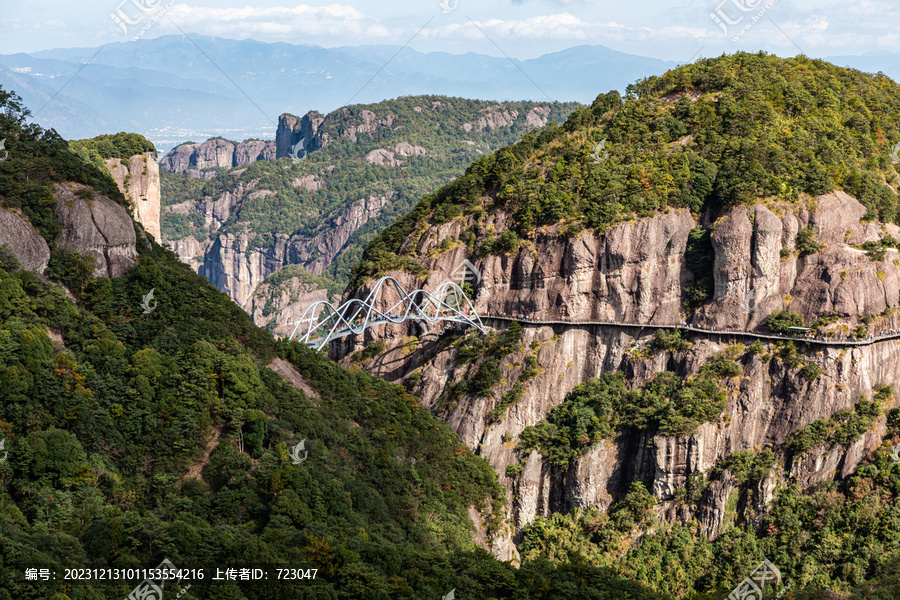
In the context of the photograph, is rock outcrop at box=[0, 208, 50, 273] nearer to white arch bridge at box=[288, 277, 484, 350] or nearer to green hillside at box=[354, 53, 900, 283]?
white arch bridge at box=[288, 277, 484, 350]

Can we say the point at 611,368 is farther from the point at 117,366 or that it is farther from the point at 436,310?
the point at 117,366

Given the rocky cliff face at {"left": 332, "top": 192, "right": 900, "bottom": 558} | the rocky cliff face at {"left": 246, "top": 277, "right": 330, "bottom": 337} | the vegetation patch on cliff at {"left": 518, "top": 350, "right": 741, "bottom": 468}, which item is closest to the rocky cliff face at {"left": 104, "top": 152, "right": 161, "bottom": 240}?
the rocky cliff face at {"left": 332, "top": 192, "right": 900, "bottom": 558}

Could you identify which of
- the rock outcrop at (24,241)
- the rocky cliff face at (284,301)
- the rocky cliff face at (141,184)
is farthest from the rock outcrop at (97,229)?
the rocky cliff face at (284,301)

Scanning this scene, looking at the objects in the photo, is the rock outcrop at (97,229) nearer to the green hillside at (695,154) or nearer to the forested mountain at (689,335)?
the forested mountain at (689,335)

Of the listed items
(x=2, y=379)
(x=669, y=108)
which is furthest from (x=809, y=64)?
(x=2, y=379)

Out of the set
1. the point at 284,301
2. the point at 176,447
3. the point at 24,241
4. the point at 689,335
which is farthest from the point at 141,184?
the point at 284,301

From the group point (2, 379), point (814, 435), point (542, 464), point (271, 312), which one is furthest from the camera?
point (271, 312)
